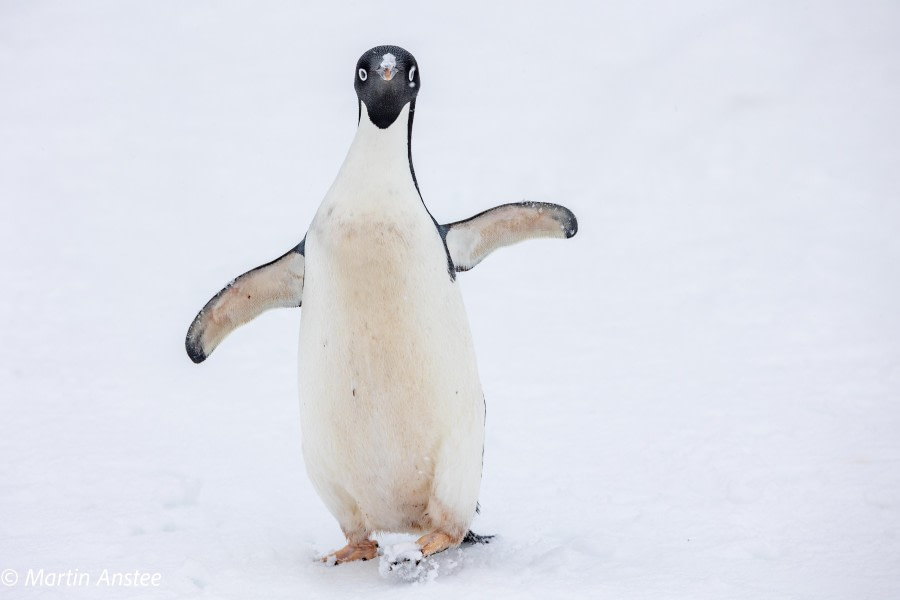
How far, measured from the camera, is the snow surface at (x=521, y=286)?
10.6ft

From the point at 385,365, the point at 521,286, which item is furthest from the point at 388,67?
the point at 521,286

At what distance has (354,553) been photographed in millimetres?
3027

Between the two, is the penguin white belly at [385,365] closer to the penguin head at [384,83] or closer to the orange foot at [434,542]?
the orange foot at [434,542]

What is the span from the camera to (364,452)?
2.87 m

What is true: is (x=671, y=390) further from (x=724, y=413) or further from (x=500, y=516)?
(x=500, y=516)

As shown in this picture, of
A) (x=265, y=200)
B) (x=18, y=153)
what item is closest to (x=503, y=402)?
(x=265, y=200)

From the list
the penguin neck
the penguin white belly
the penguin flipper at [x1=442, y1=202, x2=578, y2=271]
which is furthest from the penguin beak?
the penguin flipper at [x1=442, y1=202, x2=578, y2=271]

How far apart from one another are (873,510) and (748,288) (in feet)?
7.79

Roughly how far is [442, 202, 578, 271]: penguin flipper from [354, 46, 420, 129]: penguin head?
1.60 ft

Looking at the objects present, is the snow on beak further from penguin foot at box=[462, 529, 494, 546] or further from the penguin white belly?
penguin foot at box=[462, 529, 494, 546]

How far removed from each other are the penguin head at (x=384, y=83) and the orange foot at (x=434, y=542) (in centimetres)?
119

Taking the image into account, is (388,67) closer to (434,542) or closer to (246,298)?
(246,298)

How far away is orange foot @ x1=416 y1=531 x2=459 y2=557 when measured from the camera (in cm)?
290

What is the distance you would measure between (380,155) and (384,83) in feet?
0.65
